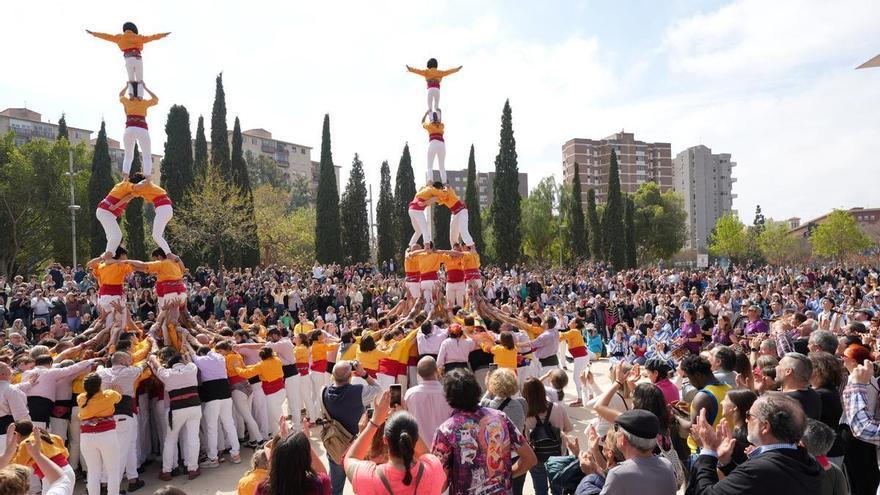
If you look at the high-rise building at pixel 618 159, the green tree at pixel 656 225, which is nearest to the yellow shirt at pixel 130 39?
the green tree at pixel 656 225

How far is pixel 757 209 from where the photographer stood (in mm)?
89625

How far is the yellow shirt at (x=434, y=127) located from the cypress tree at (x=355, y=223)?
1266 inches

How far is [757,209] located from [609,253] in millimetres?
53226

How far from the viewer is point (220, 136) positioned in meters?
38.3

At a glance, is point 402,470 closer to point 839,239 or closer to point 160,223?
point 160,223

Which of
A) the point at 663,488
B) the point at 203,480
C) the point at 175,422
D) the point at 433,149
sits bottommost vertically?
the point at 203,480

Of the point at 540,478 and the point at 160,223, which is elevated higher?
the point at 160,223

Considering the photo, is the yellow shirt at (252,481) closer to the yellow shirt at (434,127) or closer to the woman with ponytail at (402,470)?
the woman with ponytail at (402,470)

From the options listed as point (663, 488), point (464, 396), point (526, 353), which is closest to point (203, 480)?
point (526, 353)

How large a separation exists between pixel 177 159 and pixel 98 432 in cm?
3256

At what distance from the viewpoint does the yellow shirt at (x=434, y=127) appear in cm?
1308

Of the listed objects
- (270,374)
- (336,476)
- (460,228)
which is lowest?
(336,476)

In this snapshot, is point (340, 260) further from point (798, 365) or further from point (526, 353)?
point (798, 365)

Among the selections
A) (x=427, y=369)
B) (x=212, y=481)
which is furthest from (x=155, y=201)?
(x=427, y=369)
